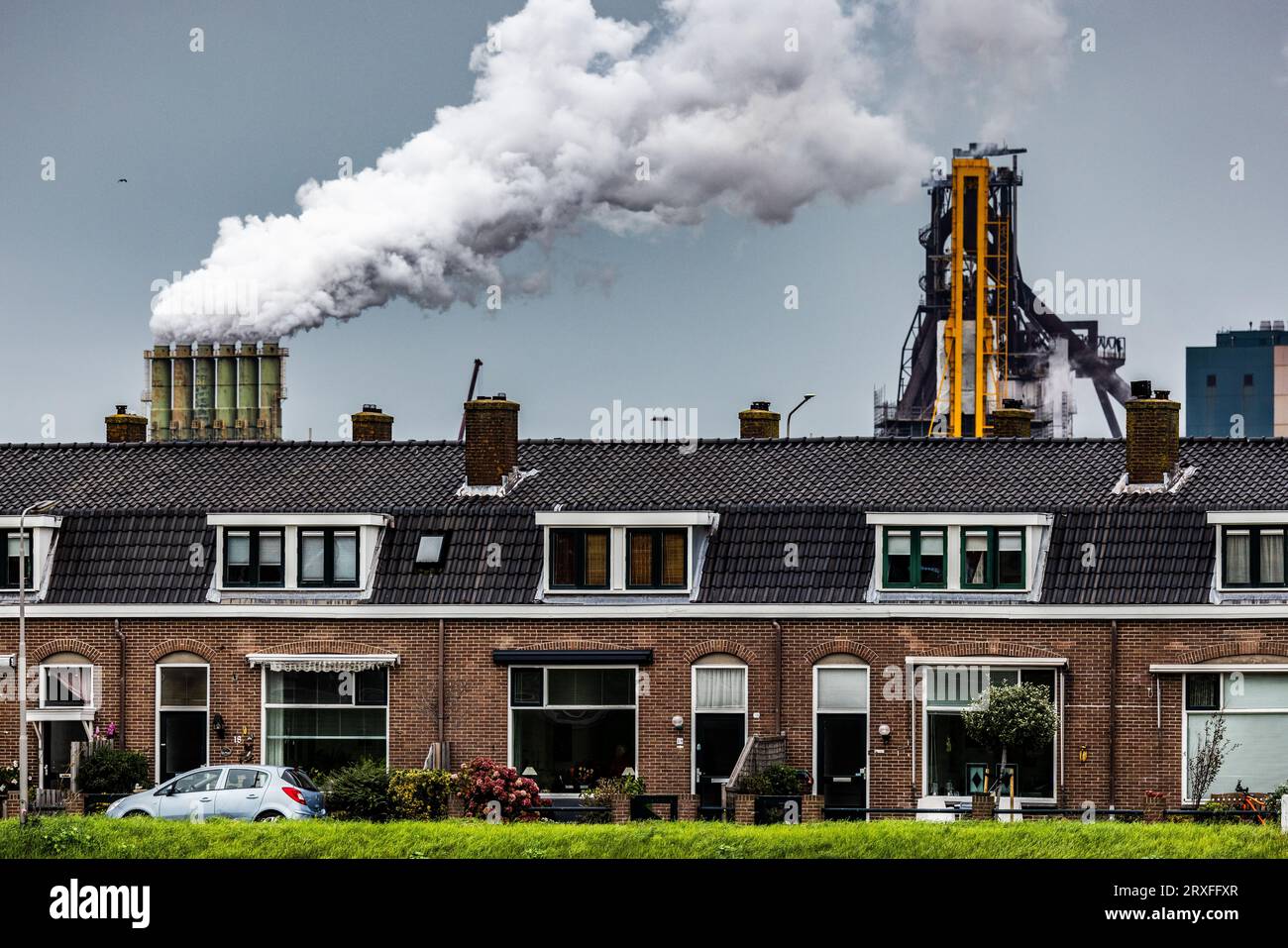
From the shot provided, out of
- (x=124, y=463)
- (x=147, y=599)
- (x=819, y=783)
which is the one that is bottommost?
(x=819, y=783)

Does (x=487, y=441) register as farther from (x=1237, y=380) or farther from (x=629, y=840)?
(x=1237, y=380)

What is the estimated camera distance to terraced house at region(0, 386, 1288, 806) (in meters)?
41.2

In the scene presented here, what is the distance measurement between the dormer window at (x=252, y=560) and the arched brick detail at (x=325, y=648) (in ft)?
4.31

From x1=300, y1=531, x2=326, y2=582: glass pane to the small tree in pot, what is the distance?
13.1m

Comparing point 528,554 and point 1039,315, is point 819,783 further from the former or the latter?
point 1039,315

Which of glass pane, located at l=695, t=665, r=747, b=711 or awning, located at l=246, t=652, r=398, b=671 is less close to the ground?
awning, located at l=246, t=652, r=398, b=671

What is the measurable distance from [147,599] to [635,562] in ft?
32.2

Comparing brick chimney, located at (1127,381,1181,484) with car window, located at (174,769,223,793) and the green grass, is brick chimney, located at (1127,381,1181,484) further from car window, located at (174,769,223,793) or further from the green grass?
car window, located at (174,769,223,793)

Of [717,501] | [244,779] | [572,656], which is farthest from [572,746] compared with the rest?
[244,779]

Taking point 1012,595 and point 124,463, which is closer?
point 1012,595

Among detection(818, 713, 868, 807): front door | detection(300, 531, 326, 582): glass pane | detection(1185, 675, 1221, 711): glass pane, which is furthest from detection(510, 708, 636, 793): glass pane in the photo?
detection(1185, 675, 1221, 711): glass pane

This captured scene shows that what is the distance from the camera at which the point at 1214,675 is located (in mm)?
40969

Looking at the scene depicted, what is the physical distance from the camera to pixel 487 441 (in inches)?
1797
